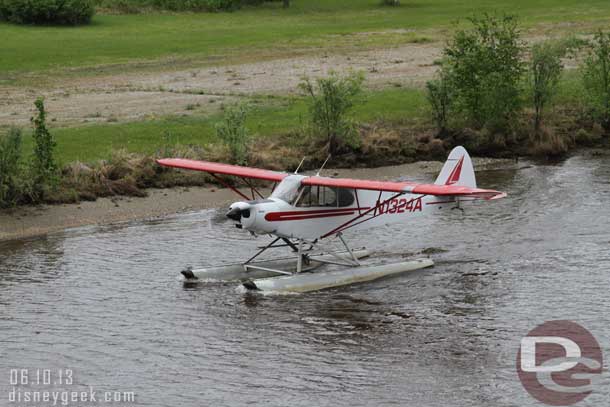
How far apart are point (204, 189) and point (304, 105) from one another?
8.55 meters

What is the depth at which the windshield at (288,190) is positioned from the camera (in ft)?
66.0

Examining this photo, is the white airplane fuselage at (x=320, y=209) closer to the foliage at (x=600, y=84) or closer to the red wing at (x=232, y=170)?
the red wing at (x=232, y=170)

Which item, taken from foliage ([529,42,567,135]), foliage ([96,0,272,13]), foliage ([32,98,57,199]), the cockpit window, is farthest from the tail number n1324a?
foliage ([96,0,272,13])

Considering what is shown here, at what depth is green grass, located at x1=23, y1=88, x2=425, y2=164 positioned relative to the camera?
29.7 metres

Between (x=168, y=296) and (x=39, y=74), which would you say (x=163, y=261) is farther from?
(x=39, y=74)

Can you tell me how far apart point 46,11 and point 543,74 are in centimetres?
2972

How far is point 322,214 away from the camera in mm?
20625

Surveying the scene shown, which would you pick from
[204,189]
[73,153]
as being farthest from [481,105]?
[73,153]

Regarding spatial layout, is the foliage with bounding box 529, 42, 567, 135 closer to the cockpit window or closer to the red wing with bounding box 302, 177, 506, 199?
the cockpit window

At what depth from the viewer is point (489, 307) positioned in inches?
762

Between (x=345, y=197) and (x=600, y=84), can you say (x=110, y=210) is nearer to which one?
(x=345, y=197)

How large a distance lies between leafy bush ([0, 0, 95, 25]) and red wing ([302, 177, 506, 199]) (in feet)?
125

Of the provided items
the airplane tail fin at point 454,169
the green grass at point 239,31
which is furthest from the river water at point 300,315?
the green grass at point 239,31

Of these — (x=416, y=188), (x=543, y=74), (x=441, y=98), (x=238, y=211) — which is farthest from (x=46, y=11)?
(x=416, y=188)
